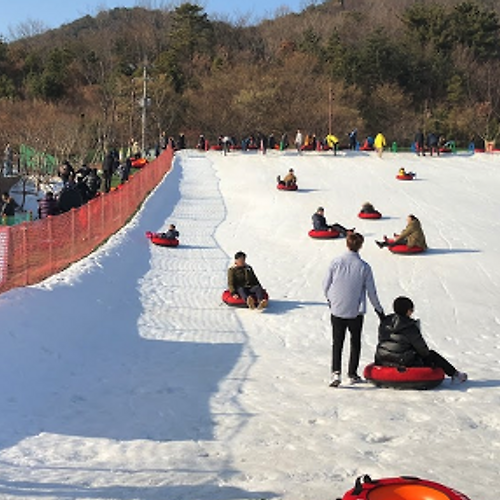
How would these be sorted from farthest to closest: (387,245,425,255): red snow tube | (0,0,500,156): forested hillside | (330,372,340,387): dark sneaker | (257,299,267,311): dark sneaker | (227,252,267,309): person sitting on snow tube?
(0,0,500,156): forested hillside → (387,245,425,255): red snow tube → (227,252,267,309): person sitting on snow tube → (257,299,267,311): dark sneaker → (330,372,340,387): dark sneaker

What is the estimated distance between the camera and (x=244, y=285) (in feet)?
40.0

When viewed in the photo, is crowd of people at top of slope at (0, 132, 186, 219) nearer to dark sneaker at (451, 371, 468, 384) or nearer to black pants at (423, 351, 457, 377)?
black pants at (423, 351, 457, 377)

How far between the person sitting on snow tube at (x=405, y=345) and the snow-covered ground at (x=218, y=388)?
32 centimetres

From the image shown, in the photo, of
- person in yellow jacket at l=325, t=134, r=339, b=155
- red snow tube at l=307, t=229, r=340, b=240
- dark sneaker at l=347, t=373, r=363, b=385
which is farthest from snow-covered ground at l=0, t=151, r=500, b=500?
person in yellow jacket at l=325, t=134, r=339, b=155

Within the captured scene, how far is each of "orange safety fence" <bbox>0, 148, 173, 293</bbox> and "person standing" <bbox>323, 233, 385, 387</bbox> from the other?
4557mm

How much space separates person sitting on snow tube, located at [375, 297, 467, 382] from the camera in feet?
24.5

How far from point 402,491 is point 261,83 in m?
61.6

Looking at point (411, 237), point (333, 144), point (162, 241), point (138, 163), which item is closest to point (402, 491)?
point (411, 237)

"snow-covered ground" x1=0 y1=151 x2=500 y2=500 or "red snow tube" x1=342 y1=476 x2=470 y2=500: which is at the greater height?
"red snow tube" x1=342 y1=476 x2=470 y2=500

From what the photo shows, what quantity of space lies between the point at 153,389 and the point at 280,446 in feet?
6.29

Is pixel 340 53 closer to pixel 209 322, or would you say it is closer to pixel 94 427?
pixel 209 322

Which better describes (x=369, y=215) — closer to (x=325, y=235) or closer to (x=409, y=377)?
(x=325, y=235)

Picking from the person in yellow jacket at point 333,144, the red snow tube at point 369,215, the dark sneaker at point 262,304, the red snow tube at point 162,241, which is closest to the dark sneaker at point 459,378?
the dark sneaker at point 262,304

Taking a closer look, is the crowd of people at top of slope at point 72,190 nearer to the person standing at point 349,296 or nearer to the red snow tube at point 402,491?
the person standing at point 349,296
